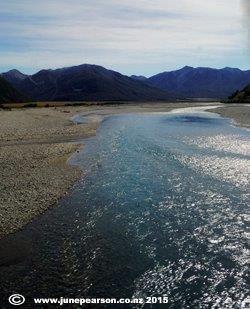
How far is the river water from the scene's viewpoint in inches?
664

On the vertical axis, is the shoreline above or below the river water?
above

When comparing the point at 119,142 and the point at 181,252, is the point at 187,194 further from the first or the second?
the point at 119,142

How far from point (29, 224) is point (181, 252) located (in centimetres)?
915

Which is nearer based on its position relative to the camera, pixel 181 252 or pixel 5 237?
pixel 181 252

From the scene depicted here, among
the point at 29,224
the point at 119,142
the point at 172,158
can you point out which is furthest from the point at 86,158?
the point at 29,224

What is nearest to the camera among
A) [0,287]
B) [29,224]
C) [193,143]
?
[0,287]

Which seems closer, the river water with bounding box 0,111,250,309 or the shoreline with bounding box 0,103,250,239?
the river water with bounding box 0,111,250,309

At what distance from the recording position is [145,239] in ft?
72.1

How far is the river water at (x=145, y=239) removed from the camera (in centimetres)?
1688

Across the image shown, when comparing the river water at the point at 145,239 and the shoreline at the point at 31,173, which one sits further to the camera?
the shoreline at the point at 31,173

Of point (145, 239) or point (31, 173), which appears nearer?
point (145, 239)

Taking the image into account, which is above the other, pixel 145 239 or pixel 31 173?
pixel 31 173

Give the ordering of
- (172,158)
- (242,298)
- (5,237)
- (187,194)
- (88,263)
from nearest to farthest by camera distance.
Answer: (242,298) → (88,263) → (5,237) → (187,194) → (172,158)

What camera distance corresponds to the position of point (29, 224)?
24.5 m
